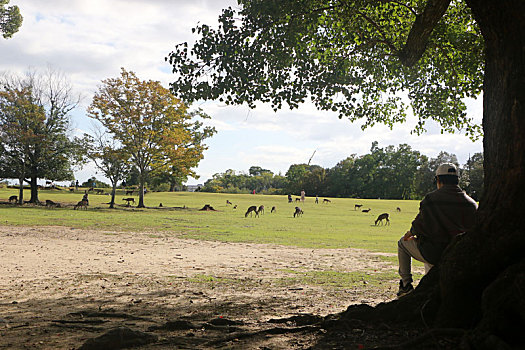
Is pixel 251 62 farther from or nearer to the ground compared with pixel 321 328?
farther from the ground

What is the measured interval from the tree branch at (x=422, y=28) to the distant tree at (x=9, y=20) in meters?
22.7

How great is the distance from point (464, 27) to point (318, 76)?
3.47m

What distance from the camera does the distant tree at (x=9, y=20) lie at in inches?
931

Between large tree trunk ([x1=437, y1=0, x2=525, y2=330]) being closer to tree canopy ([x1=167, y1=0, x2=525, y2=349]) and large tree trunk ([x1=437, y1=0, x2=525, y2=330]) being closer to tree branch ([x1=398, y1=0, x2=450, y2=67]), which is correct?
tree canopy ([x1=167, y1=0, x2=525, y2=349])

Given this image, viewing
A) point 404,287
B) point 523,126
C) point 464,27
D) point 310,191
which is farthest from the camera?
point 310,191

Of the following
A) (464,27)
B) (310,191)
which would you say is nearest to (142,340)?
(464,27)

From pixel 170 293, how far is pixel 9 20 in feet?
75.0

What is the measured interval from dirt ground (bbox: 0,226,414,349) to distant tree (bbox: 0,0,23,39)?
47.1 ft

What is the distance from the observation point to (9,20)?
2377 cm

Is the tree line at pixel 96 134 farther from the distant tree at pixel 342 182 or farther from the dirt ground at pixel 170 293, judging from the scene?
the distant tree at pixel 342 182

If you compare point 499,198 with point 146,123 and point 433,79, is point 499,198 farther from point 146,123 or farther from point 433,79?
point 146,123

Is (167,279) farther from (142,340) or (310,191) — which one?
(310,191)

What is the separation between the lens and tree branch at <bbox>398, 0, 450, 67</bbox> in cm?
694

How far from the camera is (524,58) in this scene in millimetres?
3834
